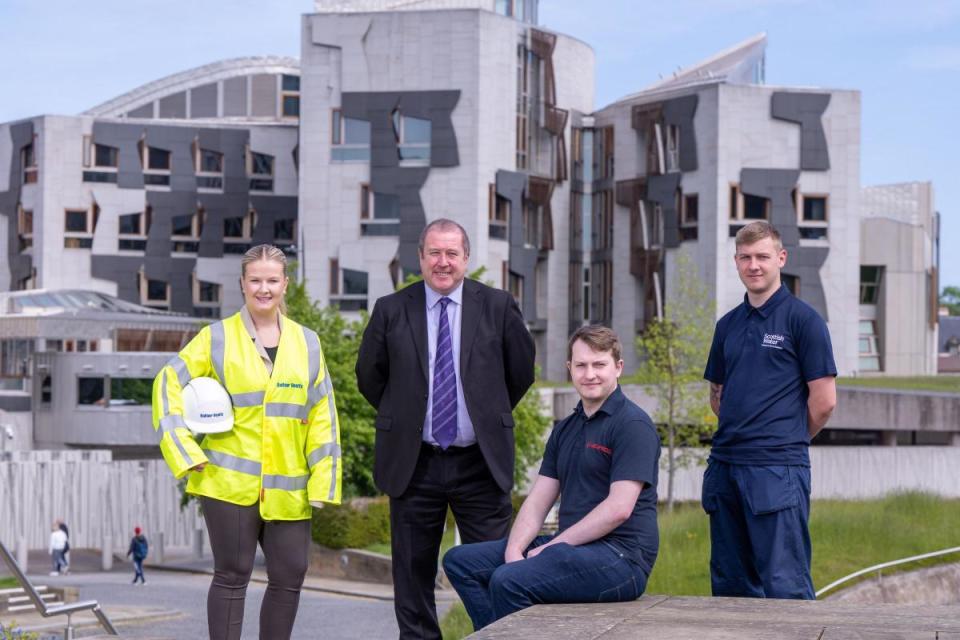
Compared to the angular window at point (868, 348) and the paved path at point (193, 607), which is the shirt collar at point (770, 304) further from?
the angular window at point (868, 348)

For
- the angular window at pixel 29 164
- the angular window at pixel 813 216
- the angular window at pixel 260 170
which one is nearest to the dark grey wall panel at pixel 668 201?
the angular window at pixel 813 216

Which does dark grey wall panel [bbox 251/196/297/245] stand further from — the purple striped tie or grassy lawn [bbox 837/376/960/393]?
the purple striped tie

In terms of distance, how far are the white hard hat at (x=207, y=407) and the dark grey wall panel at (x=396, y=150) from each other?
49960 mm

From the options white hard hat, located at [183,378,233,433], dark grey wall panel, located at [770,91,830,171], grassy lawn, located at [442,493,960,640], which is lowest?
grassy lawn, located at [442,493,960,640]

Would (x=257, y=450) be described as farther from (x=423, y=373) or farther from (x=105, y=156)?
(x=105, y=156)

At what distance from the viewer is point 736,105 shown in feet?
190

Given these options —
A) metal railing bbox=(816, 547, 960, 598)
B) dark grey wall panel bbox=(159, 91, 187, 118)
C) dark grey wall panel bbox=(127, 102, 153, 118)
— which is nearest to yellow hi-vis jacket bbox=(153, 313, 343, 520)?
metal railing bbox=(816, 547, 960, 598)

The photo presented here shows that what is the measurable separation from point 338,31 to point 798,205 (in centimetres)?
1902

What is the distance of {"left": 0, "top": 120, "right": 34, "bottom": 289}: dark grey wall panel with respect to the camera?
67.1m

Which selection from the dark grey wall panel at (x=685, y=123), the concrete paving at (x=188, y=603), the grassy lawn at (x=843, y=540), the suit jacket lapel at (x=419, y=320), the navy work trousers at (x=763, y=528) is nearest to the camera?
the navy work trousers at (x=763, y=528)

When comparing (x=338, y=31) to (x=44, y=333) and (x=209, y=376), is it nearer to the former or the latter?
(x=44, y=333)

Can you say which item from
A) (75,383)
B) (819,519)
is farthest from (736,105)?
(819,519)

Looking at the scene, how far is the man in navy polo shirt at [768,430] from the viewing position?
292 inches

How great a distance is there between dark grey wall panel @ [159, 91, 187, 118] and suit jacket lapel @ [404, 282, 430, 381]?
229 feet
